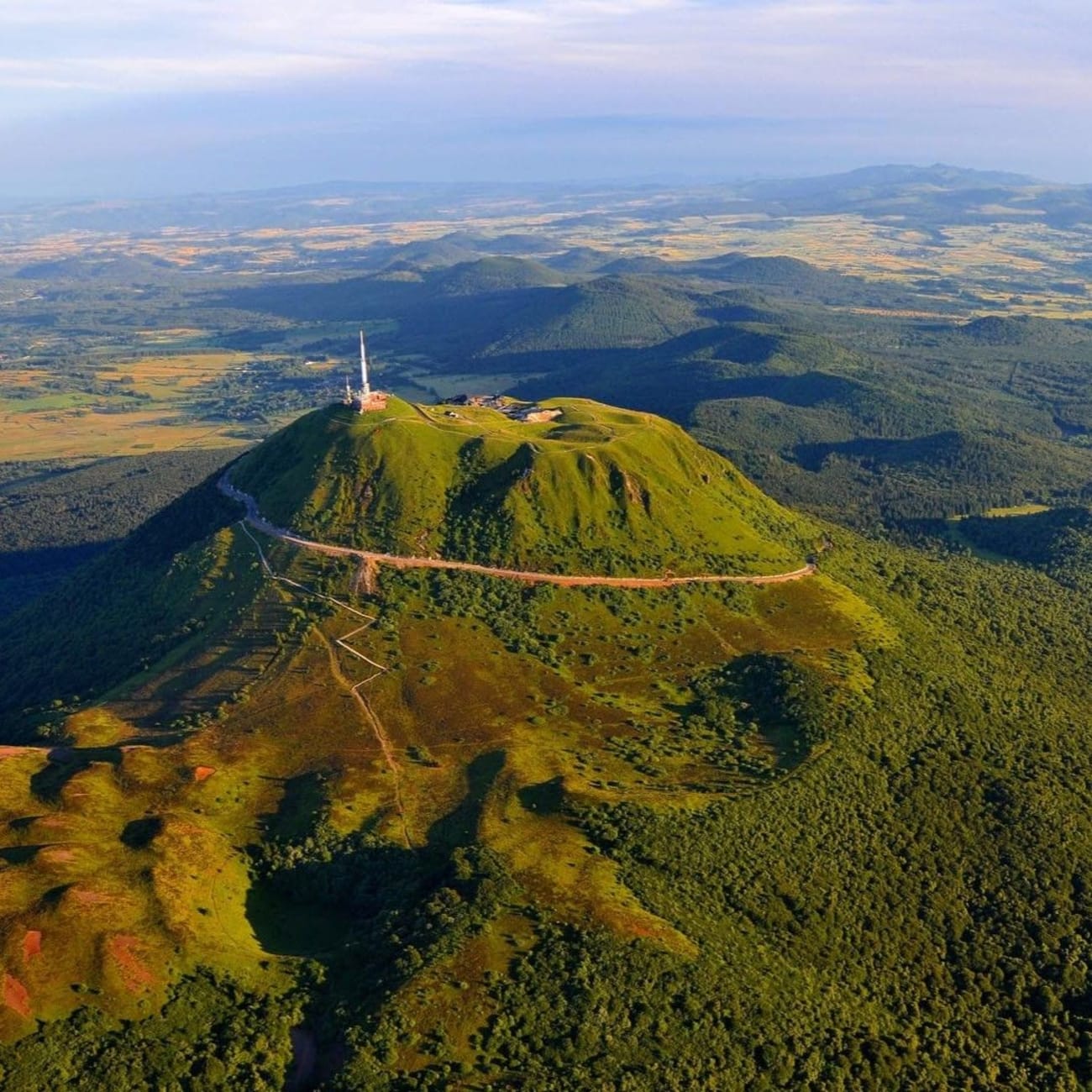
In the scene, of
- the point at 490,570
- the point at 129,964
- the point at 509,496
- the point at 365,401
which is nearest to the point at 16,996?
the point at 129,964

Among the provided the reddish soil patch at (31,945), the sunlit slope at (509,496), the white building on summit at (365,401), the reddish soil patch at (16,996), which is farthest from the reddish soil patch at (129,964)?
the white building on summit at (365,401)

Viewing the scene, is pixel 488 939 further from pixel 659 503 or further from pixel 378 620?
pixel 659 503

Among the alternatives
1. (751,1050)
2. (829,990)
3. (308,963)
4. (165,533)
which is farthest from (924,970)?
(165,533)

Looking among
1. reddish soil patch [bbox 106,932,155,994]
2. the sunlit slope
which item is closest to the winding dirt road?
the sunlit slope

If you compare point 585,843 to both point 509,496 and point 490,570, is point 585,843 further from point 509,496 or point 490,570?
point 509,496

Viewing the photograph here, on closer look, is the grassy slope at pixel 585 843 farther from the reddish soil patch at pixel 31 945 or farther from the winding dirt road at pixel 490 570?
the winding dirt road at pixel 490 570
